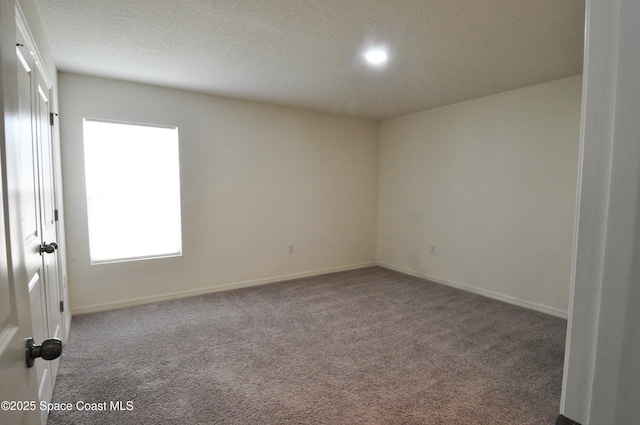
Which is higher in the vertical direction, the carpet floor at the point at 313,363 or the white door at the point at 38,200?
the white door at the point at 38,200

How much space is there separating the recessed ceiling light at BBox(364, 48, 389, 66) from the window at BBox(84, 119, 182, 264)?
7.81ft

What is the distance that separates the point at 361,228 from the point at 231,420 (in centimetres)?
388

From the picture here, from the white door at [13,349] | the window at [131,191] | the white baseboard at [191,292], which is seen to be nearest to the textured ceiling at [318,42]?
the window at [131,191]

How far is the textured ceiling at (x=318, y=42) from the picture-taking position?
206 cm

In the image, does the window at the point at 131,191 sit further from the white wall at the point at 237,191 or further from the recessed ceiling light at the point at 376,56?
the recessed ceiling light at the point at 376,56

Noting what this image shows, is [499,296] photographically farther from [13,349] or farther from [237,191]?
[13,349]

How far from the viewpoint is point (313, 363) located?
247 centimetres

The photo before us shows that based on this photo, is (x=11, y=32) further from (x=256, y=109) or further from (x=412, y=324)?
(x=256, y=109)

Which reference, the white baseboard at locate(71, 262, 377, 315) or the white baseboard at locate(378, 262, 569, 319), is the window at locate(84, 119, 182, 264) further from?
the white baseboard at locate(378, 262, 569, 319)

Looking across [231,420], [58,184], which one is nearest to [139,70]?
[58,184]

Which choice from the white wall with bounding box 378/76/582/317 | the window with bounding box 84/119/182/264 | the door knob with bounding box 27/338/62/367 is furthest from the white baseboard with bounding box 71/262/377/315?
the door knob with bounding box 27/338/62/367

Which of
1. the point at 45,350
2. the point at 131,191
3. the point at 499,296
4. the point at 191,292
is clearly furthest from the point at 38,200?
the point at 499,296

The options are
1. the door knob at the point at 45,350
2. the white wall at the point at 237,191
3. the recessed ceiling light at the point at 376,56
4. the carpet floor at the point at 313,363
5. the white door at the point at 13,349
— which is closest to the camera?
the white door at the point at 13,349

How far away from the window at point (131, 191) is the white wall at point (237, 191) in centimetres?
10
